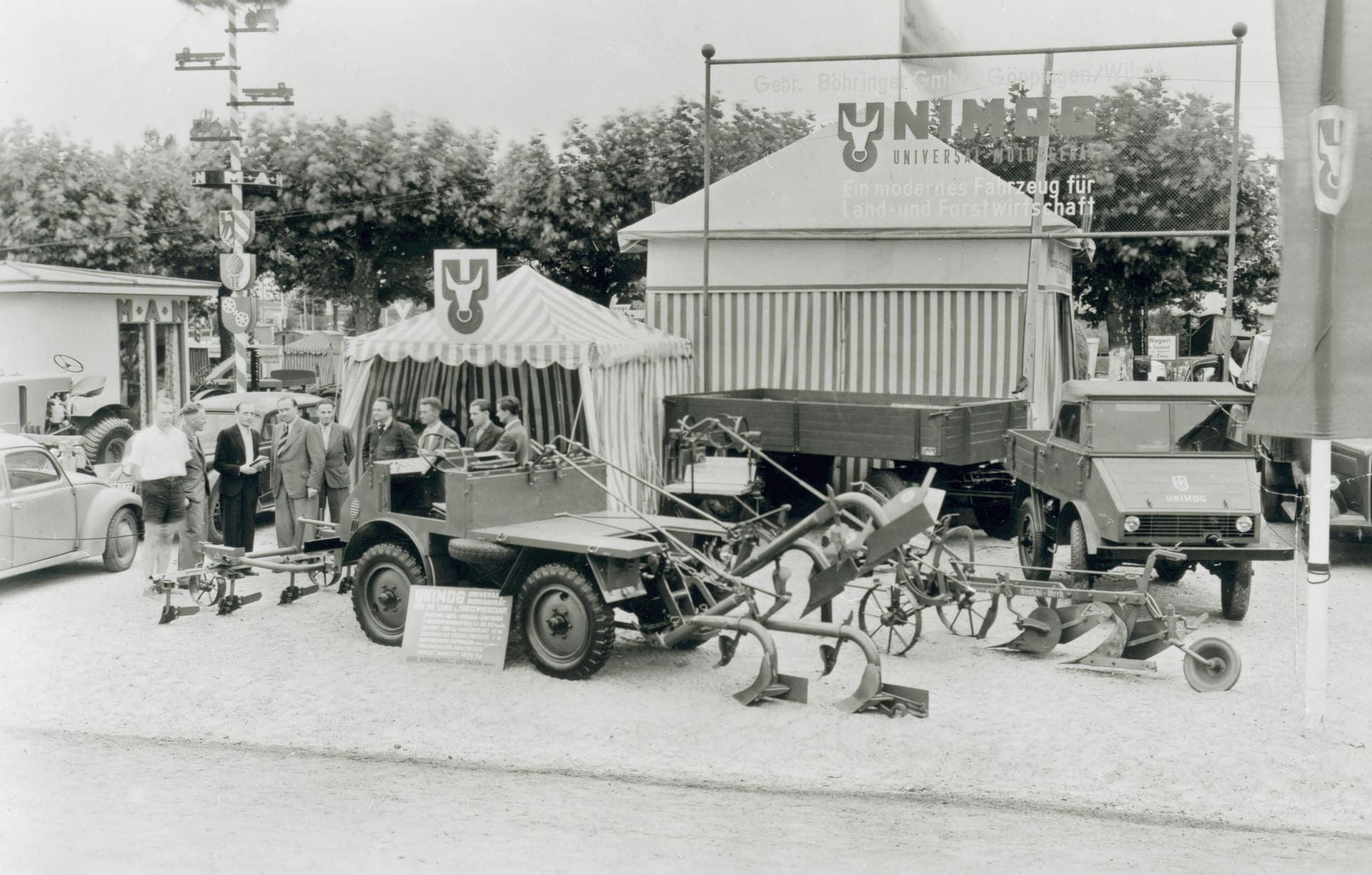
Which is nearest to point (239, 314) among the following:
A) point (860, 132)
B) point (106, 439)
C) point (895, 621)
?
point (106, 439)

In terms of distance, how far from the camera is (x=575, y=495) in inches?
375

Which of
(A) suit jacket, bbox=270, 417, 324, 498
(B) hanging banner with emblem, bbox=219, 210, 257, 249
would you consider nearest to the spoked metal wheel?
(A) suit jacket, bbox=270, 417, 324, 498

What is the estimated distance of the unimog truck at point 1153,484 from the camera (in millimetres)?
10117

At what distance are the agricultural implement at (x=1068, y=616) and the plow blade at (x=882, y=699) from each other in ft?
4.21

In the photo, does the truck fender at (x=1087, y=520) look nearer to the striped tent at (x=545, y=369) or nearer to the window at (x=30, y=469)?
the striped tent at (x=545, y=369)

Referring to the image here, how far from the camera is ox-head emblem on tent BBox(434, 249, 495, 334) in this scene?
1252 cm

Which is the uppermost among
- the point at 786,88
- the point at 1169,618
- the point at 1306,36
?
the point at 786,88

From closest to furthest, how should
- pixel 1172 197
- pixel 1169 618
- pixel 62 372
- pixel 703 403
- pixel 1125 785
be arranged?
pixel 1125 785 → pixel 1169 618 → pixel 703 403 → pixel 1172 197 → pixel 62 372

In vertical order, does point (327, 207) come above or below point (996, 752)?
above

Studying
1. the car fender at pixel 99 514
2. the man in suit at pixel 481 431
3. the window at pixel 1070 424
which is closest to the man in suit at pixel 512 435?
the man in suit at pixel 481 431

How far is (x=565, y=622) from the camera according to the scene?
8.46 meters

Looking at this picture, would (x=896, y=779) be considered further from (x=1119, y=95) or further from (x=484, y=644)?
(x=1119, y=95)

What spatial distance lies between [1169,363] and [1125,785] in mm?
24679

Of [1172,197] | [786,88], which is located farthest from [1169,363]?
[786,88]
